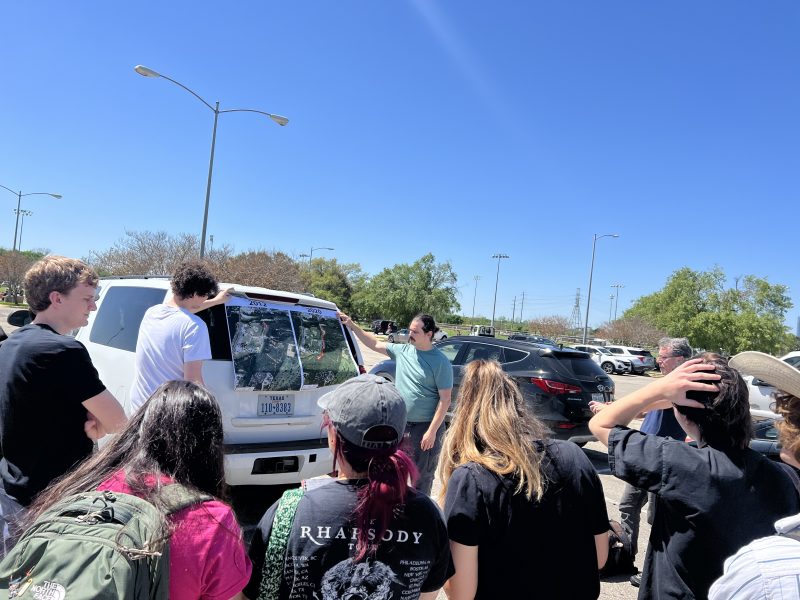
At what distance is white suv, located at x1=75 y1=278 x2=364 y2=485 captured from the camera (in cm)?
394

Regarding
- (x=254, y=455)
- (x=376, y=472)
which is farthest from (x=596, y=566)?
(x=254, y=455)

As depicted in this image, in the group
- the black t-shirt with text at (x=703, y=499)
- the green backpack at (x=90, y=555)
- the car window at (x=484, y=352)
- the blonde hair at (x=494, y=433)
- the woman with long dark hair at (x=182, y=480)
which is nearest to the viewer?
the green backpack at (x=90, y=555)

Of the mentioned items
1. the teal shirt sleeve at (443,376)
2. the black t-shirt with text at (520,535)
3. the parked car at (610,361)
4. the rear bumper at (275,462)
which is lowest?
the parked car at (610,361)

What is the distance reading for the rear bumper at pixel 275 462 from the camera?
3.84m

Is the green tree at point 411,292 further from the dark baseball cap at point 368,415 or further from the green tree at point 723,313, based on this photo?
the dark baseball cap at point 368,415

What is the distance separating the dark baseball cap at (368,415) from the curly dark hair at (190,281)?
2.18 metres

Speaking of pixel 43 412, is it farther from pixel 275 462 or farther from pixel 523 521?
pixel 275 462

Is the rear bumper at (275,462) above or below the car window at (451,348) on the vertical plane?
below

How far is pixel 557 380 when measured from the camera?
7.24 meters

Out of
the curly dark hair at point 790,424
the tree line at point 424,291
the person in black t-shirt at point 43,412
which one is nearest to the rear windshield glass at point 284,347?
the person in black t-shirt at point 43,412

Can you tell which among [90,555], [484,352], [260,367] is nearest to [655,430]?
[260,367]

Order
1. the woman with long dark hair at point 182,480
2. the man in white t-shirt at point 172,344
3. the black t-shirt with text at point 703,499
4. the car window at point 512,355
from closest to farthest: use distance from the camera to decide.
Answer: the woman with long dark hair at point 182,480 → the black t-shirt with text at point 703,499 → the man in white t-shirt at point 172,344 → the car window at point 512,355

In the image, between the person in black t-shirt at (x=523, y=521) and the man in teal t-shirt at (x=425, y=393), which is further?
the man in teal t-shirt at (x=425, y=393)

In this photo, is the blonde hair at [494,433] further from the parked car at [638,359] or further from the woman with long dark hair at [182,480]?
the parked car at [638,359]
